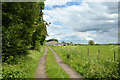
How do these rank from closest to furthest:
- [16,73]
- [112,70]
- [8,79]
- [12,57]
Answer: [8,79] < [16,73] < [112,70] < [12,57]

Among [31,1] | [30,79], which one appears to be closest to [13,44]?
[30,79]

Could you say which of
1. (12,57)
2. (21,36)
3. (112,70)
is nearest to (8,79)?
(12,57)

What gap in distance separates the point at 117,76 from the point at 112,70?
0.52 metres

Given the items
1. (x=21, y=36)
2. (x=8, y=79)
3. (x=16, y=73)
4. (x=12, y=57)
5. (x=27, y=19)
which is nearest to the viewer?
(x=8, y=79)

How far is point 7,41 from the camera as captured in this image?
7996mm

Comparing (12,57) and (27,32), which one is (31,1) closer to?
(27,32)

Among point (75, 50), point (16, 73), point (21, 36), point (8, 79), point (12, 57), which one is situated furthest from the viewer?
point (75, 50)

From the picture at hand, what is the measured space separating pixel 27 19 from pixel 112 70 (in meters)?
9.76

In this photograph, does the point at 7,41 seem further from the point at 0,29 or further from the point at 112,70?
the point at 112,70

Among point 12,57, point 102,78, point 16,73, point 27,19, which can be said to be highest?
point 27,19

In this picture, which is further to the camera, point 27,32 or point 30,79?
point 27,32

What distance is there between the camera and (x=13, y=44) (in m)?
8.62

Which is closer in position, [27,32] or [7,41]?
[7,41]

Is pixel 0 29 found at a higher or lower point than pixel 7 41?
higher
